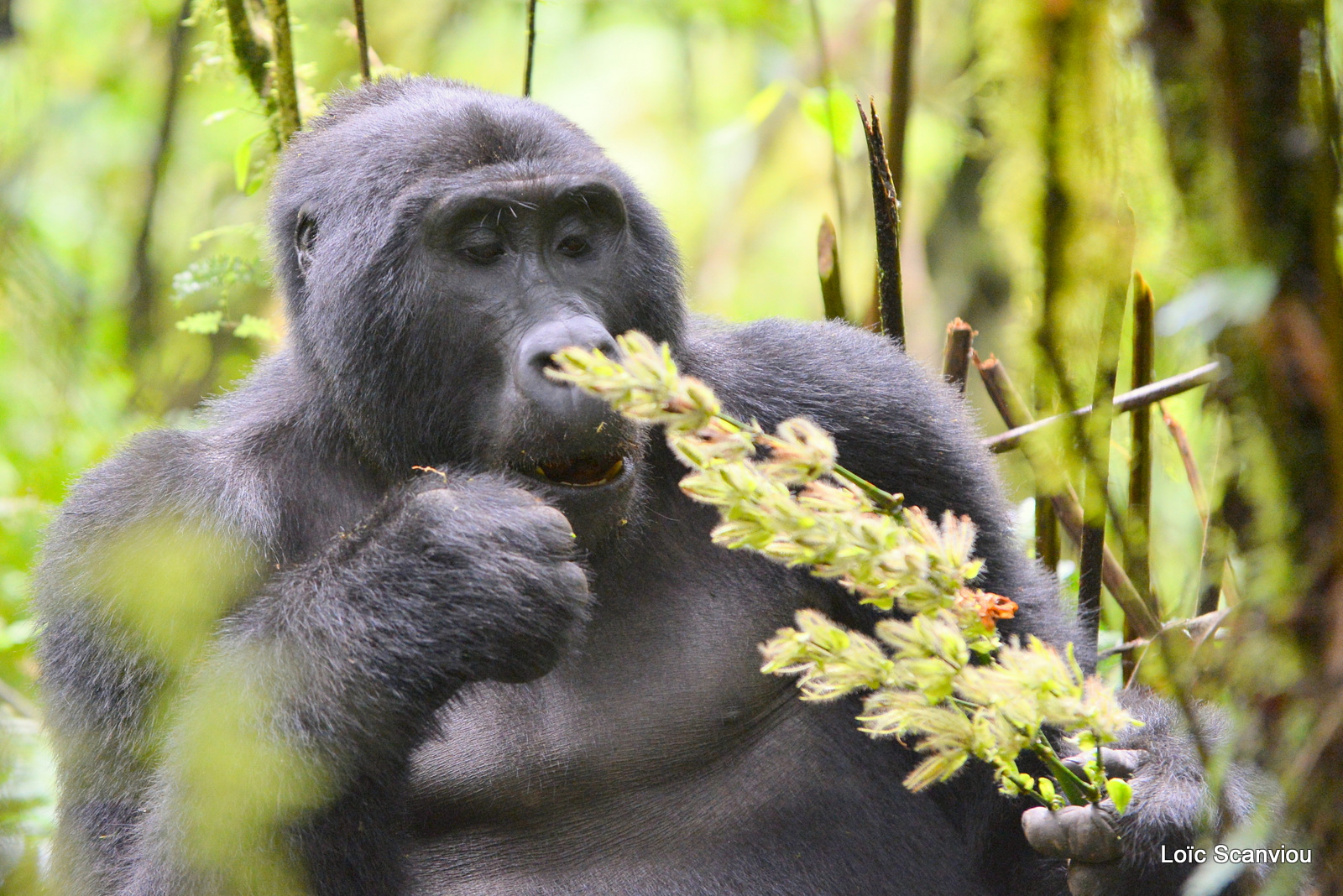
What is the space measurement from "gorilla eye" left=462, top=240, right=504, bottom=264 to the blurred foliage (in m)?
0.63

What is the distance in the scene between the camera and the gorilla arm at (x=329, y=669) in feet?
6.97

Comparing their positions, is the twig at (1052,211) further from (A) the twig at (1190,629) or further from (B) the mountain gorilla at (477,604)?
(B) the mountain gorilla at (477,604)

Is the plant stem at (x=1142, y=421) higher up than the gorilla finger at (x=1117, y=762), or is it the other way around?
the plant stem at (x=1142, y=421)

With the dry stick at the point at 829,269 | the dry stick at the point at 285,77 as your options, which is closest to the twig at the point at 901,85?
the dry stick at the point at 829,269

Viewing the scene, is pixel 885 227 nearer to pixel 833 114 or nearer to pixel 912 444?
pixel 912 444

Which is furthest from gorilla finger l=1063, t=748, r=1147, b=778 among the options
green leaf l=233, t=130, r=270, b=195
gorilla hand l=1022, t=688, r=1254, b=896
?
green leaf l=233, t=130, r=270, b=195

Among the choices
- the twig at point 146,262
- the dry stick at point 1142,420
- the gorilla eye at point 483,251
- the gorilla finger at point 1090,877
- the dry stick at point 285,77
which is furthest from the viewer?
the dry stick at point 285,77

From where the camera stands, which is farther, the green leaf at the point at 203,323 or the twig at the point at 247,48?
the twig at the point at 247,48

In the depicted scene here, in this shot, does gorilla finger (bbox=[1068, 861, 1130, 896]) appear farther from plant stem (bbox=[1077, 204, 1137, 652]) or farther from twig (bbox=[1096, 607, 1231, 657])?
plant stem (bbox=[1077, 204, 1137, 652])

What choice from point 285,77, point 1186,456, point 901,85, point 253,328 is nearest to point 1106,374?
point 1186,456

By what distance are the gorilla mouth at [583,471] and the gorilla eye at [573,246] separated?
50cm

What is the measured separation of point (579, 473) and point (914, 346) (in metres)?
7.29

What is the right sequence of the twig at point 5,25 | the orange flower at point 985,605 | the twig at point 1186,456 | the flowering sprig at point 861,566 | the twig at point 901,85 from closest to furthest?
the flowering sprig at point 861,566
the orange flower at point 985,605
the twig at point 5,25
the twig at point 1186,456
the twig at point 901,85

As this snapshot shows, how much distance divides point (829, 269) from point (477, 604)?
5.62 ft
